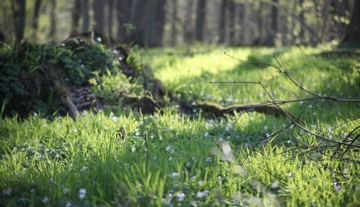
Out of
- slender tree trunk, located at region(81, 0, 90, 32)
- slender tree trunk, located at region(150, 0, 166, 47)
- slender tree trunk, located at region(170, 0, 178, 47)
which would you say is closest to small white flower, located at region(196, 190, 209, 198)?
slender tree trunk, located at region(81, 0, 90, 32)

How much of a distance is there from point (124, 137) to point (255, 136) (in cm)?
164

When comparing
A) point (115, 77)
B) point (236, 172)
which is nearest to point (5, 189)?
point (236, 172)

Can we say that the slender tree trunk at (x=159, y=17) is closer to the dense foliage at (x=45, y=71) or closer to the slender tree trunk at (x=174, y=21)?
the slender tree trunk at (x=174, y=21)

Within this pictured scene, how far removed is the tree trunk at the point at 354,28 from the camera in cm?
1155

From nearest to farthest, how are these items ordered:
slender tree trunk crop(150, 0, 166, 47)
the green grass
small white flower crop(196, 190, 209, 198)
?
small white flower crop(196, 190, 209, 198) < the green grass < slender tree trunk crop(150, 0, 166, 47)

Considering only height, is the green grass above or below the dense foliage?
below

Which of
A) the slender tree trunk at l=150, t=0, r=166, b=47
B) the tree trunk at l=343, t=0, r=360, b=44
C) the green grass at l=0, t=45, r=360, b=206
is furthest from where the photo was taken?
the slender tree trunk at l=150, t=0, r=166, b=47

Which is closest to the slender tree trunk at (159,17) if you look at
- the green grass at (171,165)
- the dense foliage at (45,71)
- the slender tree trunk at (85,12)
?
the slender tree trunk at (85,12)

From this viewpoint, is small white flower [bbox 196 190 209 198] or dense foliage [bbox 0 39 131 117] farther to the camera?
dense foliage [bbox 0 39 131 117]

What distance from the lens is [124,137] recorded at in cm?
479

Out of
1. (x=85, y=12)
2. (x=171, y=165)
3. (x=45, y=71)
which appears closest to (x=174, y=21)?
(x=85, y=12)

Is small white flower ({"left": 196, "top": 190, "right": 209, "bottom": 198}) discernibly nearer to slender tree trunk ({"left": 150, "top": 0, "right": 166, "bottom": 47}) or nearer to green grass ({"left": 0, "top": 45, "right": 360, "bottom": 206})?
green grass ({"left": 0, "top": 45, "right": 360, "bottom": 206})

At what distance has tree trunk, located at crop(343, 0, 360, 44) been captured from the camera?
455 inches

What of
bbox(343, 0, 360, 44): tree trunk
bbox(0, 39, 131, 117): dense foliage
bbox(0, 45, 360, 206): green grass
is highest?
bbox(343, 0, 360, 44): tree trunk
